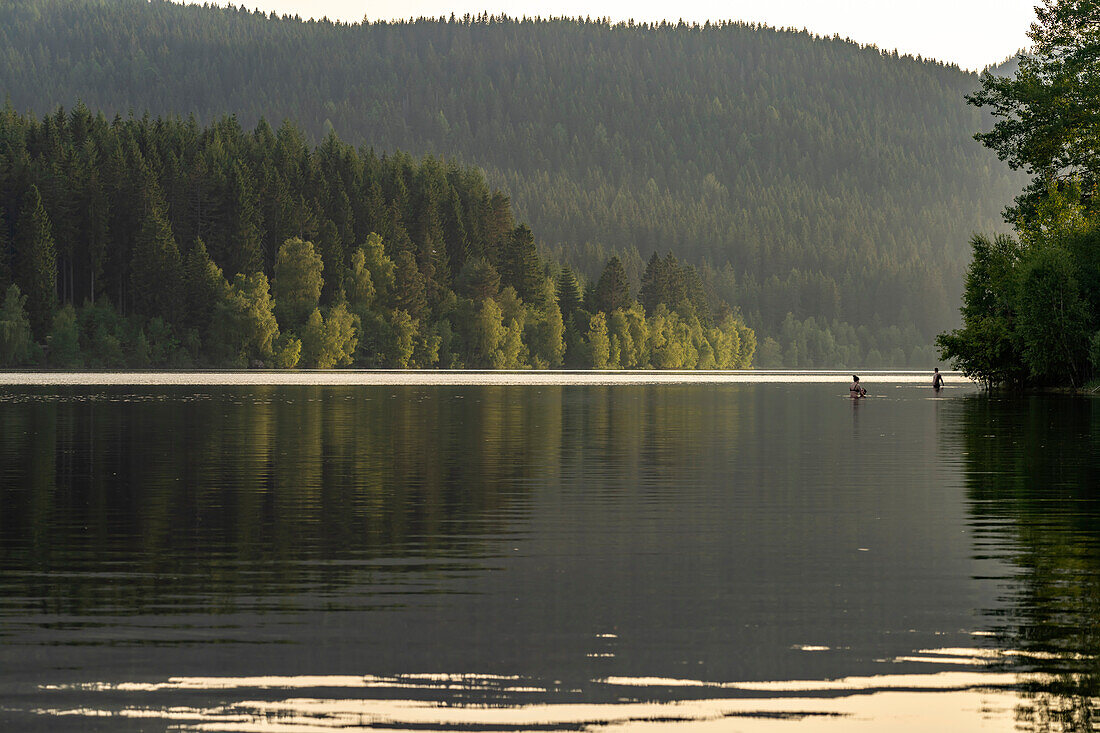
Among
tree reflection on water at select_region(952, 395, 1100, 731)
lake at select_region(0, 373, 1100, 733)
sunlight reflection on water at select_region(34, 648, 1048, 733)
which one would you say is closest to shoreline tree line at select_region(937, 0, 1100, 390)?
tree reflection on water at select_region(952, 395, 1100, 731)

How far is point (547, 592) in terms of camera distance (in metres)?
19.2

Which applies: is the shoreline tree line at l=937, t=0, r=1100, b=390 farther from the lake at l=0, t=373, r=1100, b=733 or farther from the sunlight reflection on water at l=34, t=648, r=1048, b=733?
the sunlight reflection on water at l=34, t=648, r=1048, b=733

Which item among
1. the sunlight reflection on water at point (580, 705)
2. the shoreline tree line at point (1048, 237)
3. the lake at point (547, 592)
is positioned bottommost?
the sunlight reflection on water at point (580, 705)

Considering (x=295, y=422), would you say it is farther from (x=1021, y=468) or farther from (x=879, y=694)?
(x=879, y=694)

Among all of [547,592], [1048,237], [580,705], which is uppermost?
[1048,237]

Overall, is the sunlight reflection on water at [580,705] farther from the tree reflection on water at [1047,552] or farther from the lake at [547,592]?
the tree reflection on water at [1047,552]

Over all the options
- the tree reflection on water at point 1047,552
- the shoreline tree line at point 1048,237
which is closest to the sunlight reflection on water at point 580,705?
the tree reflection on water at point 1047,552

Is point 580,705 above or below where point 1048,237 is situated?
below

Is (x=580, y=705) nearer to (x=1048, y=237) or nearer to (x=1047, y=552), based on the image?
(x=1047, y=552)

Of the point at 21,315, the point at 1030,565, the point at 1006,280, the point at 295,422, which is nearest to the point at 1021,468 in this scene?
the point at 1030,565

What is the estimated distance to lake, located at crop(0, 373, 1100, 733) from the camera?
13.7 m

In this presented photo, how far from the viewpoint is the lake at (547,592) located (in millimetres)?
13656

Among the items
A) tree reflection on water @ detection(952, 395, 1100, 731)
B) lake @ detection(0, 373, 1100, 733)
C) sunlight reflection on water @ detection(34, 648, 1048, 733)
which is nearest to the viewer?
sunlight reflection on water @ detection(34, 648, 1048, 733)

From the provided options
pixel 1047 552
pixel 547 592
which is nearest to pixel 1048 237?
pixel 1047 552
